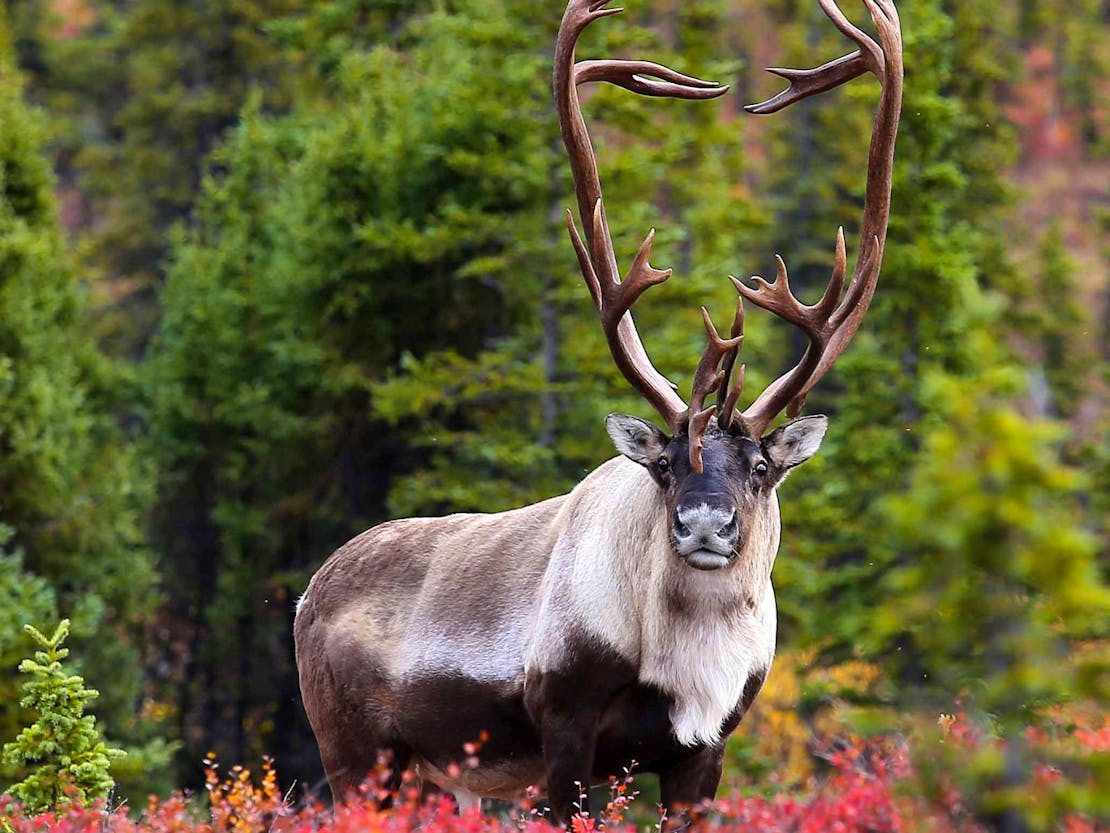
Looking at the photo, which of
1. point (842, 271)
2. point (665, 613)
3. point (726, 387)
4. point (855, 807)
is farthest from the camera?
point (842, 271)

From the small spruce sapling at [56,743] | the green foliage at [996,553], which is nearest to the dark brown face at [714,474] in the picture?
the green foliage at [996,553]

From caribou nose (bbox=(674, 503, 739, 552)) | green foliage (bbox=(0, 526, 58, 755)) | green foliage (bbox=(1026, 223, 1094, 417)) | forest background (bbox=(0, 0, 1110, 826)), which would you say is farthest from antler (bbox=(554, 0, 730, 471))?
green foliage (bbox=(1026, 223, 1094, 417))

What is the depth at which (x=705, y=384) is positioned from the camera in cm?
748

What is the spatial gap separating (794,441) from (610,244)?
1.37 meters

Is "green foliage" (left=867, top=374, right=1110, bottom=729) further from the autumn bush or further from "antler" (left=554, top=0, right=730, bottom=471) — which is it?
"antler" (left=554, top=0, right=730, bottom=471)

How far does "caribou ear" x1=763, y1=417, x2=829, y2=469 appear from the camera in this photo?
7602 millimetres

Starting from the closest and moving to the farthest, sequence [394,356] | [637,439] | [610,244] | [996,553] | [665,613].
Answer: [996,553] < [665,613] < [637,439] < [610,244] < [394,356]

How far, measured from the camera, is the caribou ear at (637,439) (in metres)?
7.45

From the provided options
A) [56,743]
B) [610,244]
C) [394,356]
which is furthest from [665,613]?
[394,356]

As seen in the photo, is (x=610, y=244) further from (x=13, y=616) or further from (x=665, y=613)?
(x=13, y=616)

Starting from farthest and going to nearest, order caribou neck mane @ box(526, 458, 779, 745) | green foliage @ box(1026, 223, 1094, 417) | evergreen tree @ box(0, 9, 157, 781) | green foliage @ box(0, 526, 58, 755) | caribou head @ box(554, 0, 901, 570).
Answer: green foliage @ box(1026, 223, 1094, 417) < evergreen tree @ box(0, 9, 157, 781) < green foliage @ box(0, 526, 58, 755) < caribou neck mane @ box(526, 458, 779, 745) < caribou head @ box(554, 0, 901, 570)

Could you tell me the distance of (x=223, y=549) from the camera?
23.8 meters

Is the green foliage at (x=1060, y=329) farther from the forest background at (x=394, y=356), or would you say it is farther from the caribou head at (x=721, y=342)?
the caribou head at (x=721, y=342)

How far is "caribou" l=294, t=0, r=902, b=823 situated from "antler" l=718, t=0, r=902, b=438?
1 cm
